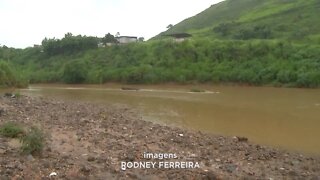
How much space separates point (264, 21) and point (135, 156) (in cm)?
10843

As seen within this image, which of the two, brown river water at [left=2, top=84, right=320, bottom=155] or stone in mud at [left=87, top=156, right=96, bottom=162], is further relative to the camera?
brown river water at [left=2, top=84, right=320, bottom=155]

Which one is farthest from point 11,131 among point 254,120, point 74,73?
point 74,73

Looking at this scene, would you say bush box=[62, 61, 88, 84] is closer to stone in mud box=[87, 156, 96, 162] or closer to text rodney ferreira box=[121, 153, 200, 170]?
text rodney ferreira box=[121, 153, 200, 170]

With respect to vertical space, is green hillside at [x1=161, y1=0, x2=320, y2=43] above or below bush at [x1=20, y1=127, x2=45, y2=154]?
above

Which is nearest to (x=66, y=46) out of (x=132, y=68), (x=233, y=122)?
(x=132, y=68)

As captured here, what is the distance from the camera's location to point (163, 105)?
41594 mm

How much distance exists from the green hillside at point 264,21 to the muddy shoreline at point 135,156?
76.9 metres

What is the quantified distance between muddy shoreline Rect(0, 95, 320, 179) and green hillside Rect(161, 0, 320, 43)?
252 feet

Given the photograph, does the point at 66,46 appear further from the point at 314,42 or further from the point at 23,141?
the point at 23,141

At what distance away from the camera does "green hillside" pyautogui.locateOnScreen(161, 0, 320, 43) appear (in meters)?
102

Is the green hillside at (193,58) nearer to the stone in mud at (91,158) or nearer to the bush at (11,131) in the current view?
the bush at (11,131)

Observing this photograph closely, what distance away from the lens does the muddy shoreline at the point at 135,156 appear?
12539mm

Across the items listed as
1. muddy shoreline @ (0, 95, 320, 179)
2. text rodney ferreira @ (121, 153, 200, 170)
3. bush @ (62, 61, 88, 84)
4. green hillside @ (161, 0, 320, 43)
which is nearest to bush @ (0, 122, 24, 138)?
muddy shoreline @ (0, 95, 320, 179)

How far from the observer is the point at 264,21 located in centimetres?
11794
